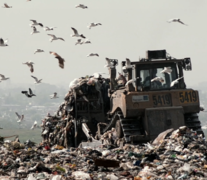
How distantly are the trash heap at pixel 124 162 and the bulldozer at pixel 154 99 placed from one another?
0.45 metres

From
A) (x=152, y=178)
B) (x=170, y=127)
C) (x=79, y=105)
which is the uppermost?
(x=79, y=105)

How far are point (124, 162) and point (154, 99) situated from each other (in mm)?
2513

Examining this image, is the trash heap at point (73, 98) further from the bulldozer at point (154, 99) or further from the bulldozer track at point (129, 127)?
the bulldozer track at point (129, 127)

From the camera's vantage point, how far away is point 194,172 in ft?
22.7

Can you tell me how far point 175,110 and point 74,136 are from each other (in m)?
4.00

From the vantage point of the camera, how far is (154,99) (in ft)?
33.9

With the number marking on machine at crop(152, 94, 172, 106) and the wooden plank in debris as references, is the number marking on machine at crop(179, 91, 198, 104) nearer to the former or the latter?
the number marking on machine at crop(152, 94, 172, 106)

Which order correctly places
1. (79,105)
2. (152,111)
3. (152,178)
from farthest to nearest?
(79,105) → (152,111) → (152,178)

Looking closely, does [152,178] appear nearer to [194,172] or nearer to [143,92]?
[194,172]

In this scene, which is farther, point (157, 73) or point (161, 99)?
point (157, 73)

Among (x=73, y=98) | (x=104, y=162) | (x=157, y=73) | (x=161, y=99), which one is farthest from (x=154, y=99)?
(x=73, y=98)

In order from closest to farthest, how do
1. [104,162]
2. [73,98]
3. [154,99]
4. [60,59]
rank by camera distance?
[104,162] < [154,99] < [60,59] < [73,98]

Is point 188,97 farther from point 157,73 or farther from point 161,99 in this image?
point 157,73

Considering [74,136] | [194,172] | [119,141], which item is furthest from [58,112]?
[194,172]
